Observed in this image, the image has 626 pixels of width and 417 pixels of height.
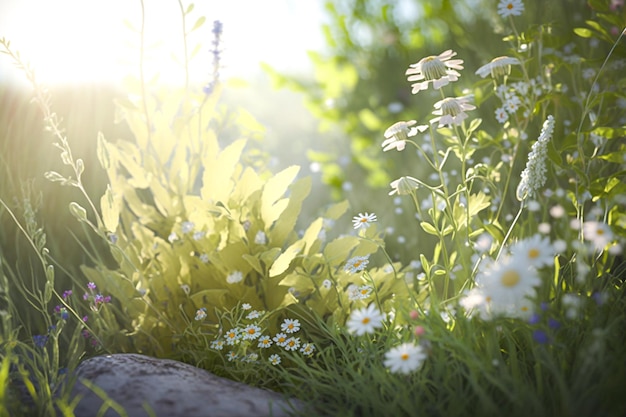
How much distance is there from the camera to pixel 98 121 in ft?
11.1

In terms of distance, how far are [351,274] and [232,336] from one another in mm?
443

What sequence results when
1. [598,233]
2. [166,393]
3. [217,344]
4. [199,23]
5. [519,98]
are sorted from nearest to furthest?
[598,233]
[166,393]
[217,344]
[199,23]
[519,98]

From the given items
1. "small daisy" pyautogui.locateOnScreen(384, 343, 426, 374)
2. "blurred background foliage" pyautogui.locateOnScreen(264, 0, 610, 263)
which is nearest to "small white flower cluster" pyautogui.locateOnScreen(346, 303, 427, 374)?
"small daisy" pyautogui.locateOnScreen(384, 343, 426, 374)

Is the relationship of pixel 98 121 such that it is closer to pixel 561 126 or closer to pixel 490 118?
pixel 490 118

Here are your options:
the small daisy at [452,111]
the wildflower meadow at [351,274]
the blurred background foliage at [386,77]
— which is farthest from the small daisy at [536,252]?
the blurred background foliage at [386,77]

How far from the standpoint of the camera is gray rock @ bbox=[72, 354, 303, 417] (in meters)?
1.50

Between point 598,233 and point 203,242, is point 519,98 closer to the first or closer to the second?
point 598,233

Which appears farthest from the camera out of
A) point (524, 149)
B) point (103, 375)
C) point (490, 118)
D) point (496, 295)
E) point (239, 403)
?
point (490, 118)

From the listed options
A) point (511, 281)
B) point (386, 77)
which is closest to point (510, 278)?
point (511, 281)

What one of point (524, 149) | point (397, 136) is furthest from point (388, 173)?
point (397, 136)

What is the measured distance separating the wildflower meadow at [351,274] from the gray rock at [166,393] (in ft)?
0.27

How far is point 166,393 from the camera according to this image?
156cm

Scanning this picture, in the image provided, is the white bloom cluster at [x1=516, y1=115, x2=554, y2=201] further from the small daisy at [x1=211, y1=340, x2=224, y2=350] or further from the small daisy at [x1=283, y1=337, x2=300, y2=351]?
the small daisy at [x1=211, y1=340, x2=224, y2=350]

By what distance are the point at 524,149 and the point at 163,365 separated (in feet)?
6.07
